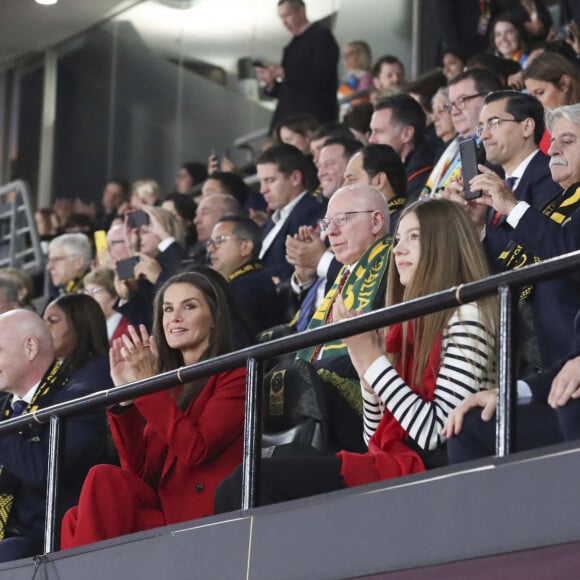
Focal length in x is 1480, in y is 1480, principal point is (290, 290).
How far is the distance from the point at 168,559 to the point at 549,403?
4.99 feet

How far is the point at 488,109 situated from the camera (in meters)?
5.70

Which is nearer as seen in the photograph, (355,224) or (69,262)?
(355,224)

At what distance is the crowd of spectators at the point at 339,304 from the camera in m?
3.83

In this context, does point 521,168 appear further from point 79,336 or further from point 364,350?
point 79,336

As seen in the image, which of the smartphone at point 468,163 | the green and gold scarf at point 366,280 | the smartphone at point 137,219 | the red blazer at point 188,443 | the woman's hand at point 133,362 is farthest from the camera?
the smartphone at point 137,219

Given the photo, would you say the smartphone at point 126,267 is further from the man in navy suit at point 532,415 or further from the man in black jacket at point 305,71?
the man in navy suit at point 532,415

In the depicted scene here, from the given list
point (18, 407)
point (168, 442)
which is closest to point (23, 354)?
point (18, 407)

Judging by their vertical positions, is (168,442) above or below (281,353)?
below

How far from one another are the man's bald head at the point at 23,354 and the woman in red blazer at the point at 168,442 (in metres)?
0.83

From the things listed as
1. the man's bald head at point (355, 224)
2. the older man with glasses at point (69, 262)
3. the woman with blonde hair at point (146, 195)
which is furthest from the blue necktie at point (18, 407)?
the woman with blonde hair at point (146, 195)

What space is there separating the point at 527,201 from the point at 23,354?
2.03 meters

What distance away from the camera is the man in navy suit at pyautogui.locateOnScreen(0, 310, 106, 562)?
4875 mm

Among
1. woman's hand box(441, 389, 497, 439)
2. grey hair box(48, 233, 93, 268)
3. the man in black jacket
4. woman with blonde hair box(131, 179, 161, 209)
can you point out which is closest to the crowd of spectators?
woman's hand box(441, 389, 497, 439)

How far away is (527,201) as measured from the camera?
5414 mm
